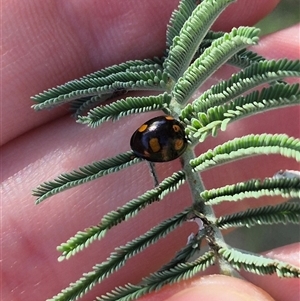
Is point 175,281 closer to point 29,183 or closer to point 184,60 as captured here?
point 184,60

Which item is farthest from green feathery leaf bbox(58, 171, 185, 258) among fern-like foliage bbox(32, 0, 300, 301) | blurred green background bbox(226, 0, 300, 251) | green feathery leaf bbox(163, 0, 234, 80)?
blurred green background bbox(226, 0, 300, 251)

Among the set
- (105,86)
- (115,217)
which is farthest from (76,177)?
(105,86)

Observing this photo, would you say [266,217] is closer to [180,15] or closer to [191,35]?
[191,35]

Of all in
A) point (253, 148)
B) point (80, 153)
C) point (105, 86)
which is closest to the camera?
point (253, 148)

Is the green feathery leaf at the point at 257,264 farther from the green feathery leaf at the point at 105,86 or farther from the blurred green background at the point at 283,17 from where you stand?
the blurred green background at the point at 283,17

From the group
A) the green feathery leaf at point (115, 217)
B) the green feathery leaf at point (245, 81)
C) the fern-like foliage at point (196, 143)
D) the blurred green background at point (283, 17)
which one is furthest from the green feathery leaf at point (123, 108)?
the blurred green background at point (283, 17)
